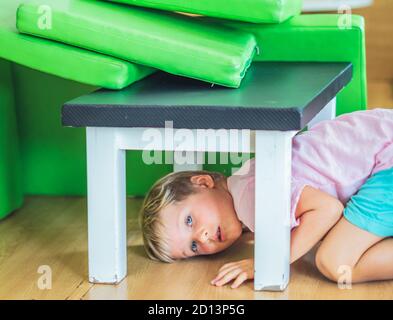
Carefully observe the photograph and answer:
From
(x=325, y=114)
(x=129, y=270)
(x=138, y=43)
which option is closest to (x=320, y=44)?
(x=325, y=114)

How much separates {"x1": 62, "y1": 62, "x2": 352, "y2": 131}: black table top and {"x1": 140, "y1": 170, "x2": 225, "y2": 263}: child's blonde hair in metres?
0.19

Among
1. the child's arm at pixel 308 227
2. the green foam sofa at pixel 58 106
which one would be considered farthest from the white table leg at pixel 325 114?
the child's arm at pixel 308 227

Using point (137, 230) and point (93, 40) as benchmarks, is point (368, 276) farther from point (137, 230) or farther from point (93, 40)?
point (93, 40)

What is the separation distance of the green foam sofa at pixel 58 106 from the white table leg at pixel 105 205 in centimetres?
35

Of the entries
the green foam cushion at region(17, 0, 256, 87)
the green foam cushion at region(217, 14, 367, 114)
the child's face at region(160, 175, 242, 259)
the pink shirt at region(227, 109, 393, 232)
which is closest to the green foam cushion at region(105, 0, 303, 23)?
the green foam cushion at region(17, 0, 256, 87)

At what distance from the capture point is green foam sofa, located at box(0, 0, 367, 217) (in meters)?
2.24

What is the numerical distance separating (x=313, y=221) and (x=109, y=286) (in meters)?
0.43

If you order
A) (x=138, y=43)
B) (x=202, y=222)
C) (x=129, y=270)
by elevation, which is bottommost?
(x=129, y=270)

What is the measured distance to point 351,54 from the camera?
2.26 m

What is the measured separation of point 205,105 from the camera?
163 centimetres

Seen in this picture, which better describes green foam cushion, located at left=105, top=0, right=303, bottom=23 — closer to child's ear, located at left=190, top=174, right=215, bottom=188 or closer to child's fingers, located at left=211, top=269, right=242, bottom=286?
child's ear, located at left=190, top=174, right=215, bottom=188

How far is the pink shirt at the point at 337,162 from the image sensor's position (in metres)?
1.80

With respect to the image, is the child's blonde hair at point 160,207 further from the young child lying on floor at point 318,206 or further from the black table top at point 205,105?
the black table top at point 205,105

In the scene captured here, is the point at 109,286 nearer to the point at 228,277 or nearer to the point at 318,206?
the point at 228,277
